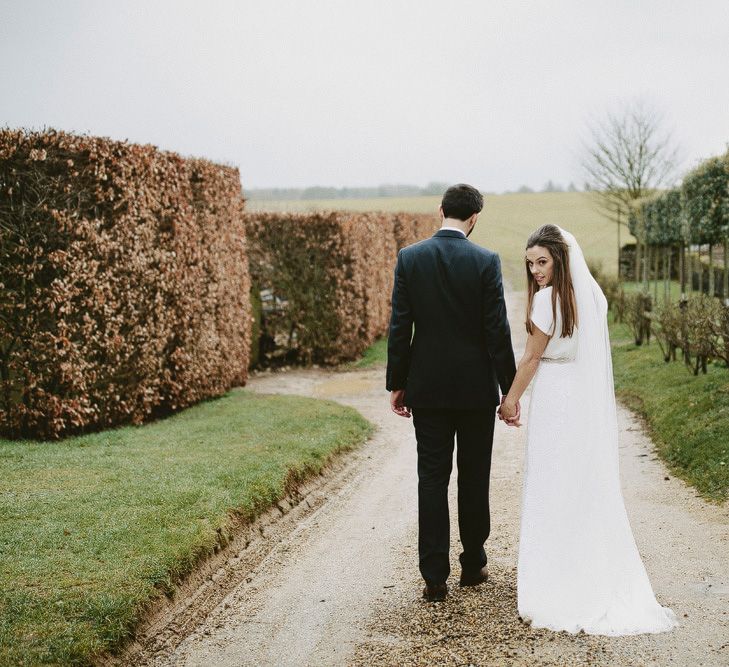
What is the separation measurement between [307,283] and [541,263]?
1294 centimetres

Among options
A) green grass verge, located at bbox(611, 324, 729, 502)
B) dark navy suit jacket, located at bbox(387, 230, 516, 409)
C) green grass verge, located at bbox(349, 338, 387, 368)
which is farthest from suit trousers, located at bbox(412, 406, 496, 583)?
green grass verge, located at bbox(349, 338, 387, 368)

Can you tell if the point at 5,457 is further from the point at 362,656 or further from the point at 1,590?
the point at 362,656

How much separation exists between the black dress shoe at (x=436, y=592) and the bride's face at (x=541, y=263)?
1.99m

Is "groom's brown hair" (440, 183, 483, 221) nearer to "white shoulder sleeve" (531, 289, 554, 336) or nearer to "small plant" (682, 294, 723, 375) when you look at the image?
"white shoulder sleeve" (531, 289, 554, 336)

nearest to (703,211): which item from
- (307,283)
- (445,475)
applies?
(307,283)

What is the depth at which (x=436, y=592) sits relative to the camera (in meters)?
5.17

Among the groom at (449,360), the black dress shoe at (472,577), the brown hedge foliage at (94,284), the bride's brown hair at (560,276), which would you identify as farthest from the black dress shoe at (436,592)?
the brown hedge foliage at (94,284)

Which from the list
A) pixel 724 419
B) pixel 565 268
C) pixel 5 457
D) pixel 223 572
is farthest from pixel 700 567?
pixel 5 457

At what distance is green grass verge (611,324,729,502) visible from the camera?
26.6 ft

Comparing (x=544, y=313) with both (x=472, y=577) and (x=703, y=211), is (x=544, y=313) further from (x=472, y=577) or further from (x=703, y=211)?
(x=703, y=211)

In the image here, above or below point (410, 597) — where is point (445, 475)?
above

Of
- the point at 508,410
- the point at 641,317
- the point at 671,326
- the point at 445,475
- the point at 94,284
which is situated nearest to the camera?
the point at 508,410

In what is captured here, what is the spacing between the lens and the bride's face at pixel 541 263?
4969 millimetres

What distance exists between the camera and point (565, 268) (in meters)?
4.93
